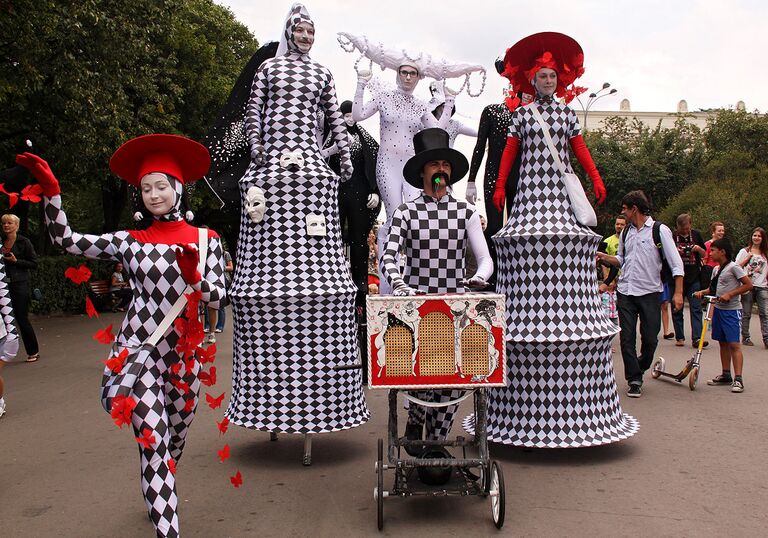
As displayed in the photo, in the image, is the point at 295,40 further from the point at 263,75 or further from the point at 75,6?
the point at 75,6

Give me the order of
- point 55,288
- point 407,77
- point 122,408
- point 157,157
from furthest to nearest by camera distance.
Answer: point 55,288
point 407,77
point 157,157
point 122,408

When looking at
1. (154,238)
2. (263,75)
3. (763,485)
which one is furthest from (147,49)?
(763,485)

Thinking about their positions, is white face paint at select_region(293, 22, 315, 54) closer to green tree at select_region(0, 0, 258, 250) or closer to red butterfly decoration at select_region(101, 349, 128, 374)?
red butterfly decoration at select_region(101, 349, 128, 374)

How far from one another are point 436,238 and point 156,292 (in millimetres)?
1979

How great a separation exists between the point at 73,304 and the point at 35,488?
18.0 m

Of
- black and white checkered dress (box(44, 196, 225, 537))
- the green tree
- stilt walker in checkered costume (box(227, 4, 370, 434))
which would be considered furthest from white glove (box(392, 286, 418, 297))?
the green tree

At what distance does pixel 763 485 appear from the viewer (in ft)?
18.2

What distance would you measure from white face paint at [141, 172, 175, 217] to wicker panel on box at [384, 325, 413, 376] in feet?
4.59

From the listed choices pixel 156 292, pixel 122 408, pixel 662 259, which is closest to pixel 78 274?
pixel 156 292

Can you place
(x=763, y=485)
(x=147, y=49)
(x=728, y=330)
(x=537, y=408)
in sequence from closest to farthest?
(x=763, y=485)
(x=537, y=408)
(x=728, y=330)
(x=147, y=49)

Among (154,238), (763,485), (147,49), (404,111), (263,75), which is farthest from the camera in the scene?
(147,49)

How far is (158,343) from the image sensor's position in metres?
4.43

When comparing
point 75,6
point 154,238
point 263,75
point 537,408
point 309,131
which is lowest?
point 537,408

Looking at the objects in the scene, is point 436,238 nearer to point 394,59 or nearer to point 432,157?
point 432,157
